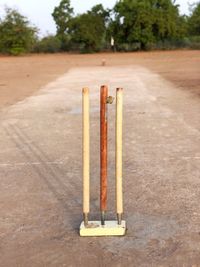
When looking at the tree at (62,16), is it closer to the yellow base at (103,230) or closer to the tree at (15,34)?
the tree at (15,34)

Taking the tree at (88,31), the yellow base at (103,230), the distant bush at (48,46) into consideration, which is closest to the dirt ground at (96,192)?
the yellow base at (103,230)

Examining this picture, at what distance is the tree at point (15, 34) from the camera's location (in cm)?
6100

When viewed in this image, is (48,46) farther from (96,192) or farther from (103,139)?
(103,139)

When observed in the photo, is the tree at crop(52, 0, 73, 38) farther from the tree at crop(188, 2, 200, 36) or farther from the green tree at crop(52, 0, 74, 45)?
the tree at crop(188, 2, 200, 36)

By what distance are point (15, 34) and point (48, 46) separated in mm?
5127

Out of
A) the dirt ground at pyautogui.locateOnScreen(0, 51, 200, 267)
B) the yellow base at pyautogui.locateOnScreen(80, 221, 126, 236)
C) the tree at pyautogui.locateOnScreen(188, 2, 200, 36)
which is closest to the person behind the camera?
the dirt ground at pyautogui.locateOnScreen(0, 51, 200, 267)

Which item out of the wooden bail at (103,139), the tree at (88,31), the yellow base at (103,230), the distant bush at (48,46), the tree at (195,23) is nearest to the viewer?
the wooden bail at (103,139)

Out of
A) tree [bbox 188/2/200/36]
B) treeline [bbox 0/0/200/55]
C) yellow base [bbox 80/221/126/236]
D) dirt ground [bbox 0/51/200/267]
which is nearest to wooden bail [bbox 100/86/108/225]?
yellow base [bbox 80/221/126/236]

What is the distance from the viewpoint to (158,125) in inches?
379

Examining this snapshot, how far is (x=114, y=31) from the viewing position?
207ft

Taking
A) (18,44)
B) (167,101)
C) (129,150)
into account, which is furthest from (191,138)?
(18,44)

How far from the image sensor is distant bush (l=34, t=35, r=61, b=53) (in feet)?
212

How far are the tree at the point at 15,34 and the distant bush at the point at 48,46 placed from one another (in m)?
1.54

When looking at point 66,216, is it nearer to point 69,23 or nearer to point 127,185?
point 127,185
